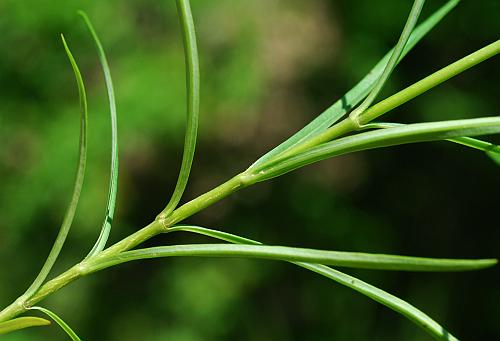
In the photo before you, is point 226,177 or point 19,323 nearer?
point 19,323

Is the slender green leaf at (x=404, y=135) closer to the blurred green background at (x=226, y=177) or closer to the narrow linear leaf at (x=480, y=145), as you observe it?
the narrow linear leaf at (x=480, y=145)

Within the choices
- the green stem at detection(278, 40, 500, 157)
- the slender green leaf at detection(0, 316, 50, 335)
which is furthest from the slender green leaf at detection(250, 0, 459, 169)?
the slender green leaf at detection(0, 316, 50, 335)

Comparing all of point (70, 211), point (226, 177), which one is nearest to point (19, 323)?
point (70, 211)

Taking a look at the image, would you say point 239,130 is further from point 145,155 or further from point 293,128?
point 145,155

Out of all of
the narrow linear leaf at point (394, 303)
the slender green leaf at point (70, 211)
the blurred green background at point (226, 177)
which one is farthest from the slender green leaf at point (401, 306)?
the blurred green background at point (226, 177)

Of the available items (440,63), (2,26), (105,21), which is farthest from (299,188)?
Result: (2,26)

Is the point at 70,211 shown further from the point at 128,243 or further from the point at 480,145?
the point at 480,145
